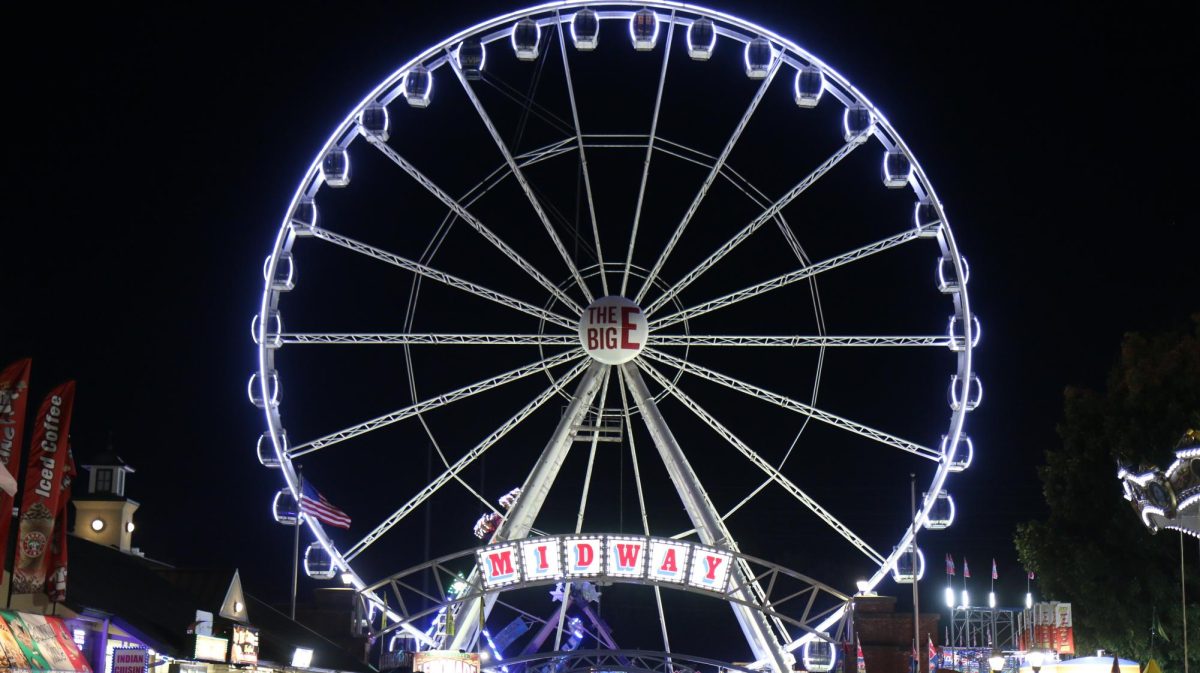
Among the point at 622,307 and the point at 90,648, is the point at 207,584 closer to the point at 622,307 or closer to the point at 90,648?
the point at 90,648

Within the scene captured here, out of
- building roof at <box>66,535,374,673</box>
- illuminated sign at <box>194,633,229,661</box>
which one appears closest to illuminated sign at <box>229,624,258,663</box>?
illuminated sign at <box>194,633,229,661</box>

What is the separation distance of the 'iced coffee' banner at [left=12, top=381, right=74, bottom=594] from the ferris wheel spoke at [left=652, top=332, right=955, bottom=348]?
10.3m

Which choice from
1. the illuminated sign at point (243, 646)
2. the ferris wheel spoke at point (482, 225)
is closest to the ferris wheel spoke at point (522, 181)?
the ferris wheel spoke at point (482, 225)

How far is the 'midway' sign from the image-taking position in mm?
27328

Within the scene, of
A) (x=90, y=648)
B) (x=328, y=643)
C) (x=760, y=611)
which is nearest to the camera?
(x=90, y=648)

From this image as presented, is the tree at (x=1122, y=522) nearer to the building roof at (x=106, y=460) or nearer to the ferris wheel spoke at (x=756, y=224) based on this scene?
the ferris wheel spoke at (x=756, y=224)

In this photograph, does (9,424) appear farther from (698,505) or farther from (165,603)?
(698,505)

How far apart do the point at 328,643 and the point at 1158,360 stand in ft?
58.8

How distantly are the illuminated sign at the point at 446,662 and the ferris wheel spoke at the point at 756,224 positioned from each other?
7.66m

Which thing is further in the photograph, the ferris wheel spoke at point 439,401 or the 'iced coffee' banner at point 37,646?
the ferris wheel spoke at point 439,401

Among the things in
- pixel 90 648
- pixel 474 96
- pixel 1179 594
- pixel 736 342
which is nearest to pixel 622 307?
pixel 736 342

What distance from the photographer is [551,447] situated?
2911cm

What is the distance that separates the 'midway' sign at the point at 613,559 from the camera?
89.7 ft

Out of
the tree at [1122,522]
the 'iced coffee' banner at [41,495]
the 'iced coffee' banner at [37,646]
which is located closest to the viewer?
the 'iced coffee' banner at [37,646]
